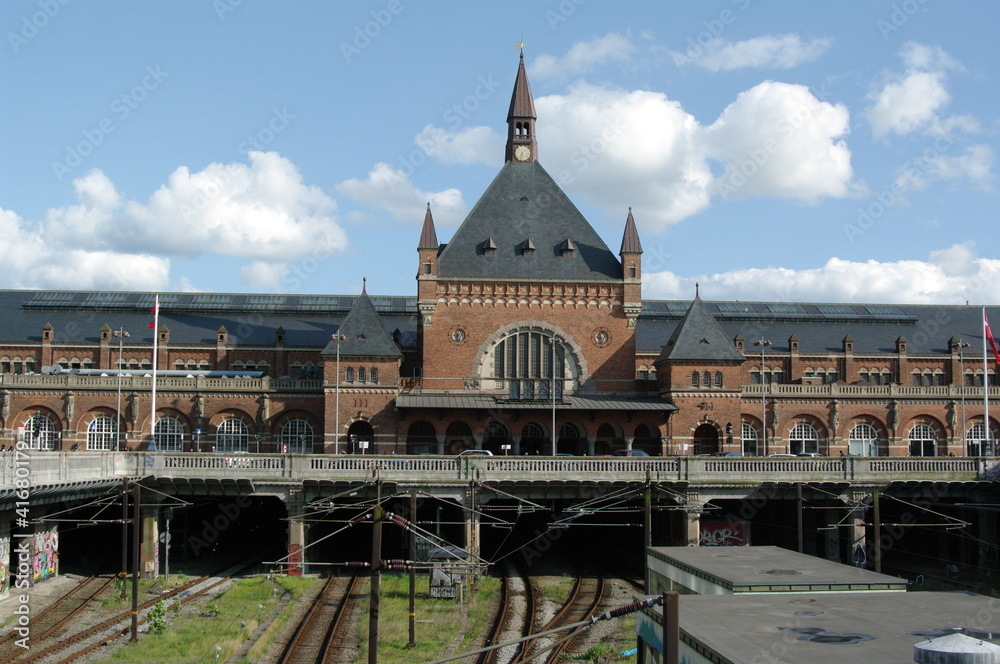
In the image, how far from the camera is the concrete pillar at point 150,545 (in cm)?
4288

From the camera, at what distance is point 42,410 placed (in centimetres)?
6881

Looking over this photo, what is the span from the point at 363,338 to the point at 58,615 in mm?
33178

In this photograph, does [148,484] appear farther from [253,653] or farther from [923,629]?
[923,629]

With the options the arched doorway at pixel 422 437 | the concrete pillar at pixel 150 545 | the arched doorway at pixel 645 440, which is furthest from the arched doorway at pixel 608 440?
the concrete pillar at pixel 150 545

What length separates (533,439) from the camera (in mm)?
65938

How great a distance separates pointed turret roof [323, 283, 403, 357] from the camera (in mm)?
64688

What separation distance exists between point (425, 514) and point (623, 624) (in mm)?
18243

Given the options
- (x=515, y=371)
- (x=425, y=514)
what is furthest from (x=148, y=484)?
(x=515, y=371)

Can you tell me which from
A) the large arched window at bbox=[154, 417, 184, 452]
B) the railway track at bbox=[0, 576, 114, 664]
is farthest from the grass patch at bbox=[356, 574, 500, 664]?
the large arched window at bbox=[154, 417, 184, 452]

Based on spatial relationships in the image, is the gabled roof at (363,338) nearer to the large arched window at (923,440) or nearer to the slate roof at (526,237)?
the slate roof at (526,237)

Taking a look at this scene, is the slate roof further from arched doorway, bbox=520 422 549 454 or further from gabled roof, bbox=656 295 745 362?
arched doorway, bbox=520 422 549 454

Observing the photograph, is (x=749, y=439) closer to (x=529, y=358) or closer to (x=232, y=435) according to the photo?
(x=529, y=358)

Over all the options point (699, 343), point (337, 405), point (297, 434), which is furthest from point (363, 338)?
point (699, 343)

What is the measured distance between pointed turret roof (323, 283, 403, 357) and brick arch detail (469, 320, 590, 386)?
5328mm
